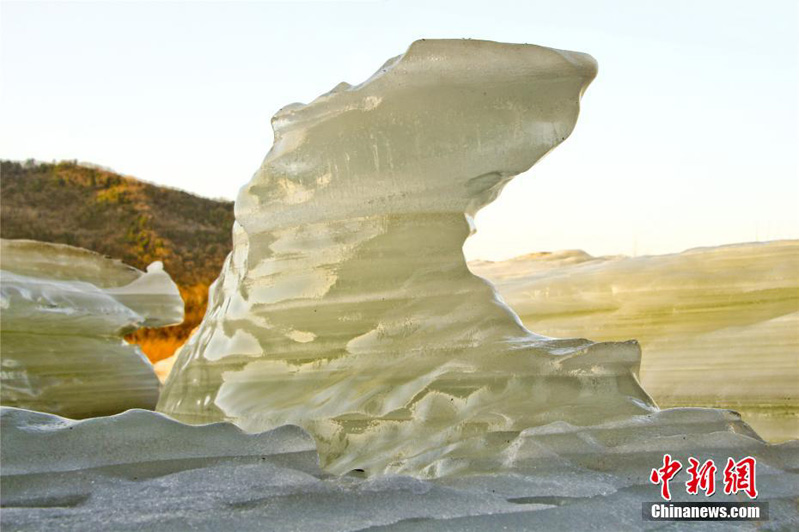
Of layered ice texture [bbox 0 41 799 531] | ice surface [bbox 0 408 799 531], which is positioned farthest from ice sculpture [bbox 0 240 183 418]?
ice surface [bbox 0 408 799 531]

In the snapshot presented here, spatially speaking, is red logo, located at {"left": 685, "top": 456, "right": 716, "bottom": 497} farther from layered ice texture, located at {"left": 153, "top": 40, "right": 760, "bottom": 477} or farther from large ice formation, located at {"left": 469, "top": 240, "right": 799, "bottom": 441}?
large ice formation, located at {"left": 469, "top": 240, "right": 799, "bottom": 441}

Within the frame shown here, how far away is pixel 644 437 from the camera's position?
151 cm

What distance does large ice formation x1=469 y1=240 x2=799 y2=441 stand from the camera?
242cm

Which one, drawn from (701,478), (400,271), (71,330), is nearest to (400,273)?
(400,271)

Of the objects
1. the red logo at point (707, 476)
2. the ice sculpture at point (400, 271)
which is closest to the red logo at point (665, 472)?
the red logo at point (707, 476)

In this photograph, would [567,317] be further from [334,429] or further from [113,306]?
[113,306]

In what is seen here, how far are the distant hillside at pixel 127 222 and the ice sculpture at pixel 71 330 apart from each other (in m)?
3.07

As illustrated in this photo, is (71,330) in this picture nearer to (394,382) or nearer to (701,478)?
(394,382)

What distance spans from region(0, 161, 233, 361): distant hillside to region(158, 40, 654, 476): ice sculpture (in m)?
5.28

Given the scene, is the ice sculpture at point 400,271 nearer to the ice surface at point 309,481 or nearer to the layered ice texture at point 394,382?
the layered ice texture at point 394,382

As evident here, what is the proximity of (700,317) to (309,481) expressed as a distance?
183 centimetres

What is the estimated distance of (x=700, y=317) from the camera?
2.76 m

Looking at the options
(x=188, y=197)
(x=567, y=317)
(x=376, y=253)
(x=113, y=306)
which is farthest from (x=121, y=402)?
(x=188, y=197)

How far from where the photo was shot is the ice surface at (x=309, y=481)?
1149 mm
